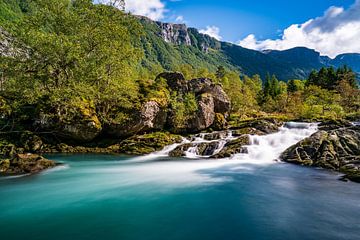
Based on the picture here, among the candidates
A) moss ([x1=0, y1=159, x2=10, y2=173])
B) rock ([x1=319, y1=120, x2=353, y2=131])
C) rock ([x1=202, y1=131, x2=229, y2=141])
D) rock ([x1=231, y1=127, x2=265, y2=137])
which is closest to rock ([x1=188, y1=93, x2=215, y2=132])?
rock ([x1=202, y1=131, x2=229, y2=141])

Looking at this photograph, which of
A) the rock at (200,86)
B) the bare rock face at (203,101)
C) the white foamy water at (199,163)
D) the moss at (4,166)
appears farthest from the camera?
the rock at (200,86)

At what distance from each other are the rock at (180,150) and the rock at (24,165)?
38.2 ft

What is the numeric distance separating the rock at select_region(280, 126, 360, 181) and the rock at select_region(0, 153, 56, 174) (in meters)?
19.3

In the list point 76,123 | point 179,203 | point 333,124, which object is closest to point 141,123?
point 76,123

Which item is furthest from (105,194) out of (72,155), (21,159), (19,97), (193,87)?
(193,87)

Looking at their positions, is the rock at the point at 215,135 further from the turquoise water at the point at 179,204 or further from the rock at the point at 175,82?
the turquoise water at the point at 179,204

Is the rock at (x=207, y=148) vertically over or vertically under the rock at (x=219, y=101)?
under

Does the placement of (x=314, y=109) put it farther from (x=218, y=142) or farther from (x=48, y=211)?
(x=48, y=211)

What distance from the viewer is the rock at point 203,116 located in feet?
115

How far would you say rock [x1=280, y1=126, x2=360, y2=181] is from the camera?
21.6 meters

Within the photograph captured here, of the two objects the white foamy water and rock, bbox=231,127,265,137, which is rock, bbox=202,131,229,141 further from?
rock, bbox=231,127,265,137

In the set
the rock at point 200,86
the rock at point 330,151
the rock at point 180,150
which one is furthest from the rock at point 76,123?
the rock at point 330,151

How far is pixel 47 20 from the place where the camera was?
22906mm

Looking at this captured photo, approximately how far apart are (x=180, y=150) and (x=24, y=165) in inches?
566
